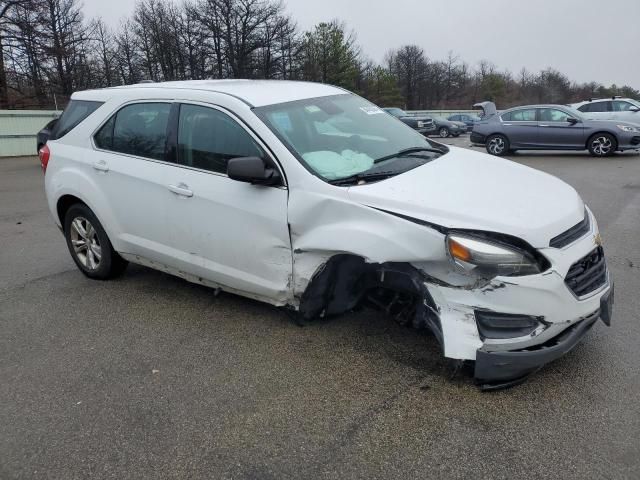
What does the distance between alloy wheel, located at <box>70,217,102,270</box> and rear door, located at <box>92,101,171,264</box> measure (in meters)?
0.46

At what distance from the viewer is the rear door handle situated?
4348 millimetres

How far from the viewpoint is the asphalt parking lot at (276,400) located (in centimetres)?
242

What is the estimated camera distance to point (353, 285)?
3.37 metres

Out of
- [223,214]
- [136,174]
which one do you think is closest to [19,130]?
[136,174]

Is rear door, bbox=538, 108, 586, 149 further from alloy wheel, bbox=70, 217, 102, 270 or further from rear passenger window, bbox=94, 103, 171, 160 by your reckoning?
alloy wheel, bbox=70, 217, 102, 270

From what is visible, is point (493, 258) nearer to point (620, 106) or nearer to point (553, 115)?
point (553, 115)

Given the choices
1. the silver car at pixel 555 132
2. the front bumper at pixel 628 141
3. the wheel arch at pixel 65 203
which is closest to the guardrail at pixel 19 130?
the silver car at pixel 555 132

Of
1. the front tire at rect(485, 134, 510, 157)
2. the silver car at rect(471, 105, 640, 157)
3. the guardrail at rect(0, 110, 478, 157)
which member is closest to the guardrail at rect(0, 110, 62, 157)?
the guardrail at rect(0, 110, 478, 157)

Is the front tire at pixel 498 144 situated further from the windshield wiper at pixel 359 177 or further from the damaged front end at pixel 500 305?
the damaged front end at pixel 500 305

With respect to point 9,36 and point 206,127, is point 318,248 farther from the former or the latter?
point 9,36

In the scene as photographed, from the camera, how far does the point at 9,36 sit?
27516 mm

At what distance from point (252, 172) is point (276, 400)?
139 cm

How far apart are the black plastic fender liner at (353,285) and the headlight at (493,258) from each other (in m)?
0.33

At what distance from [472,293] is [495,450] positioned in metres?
0.77
